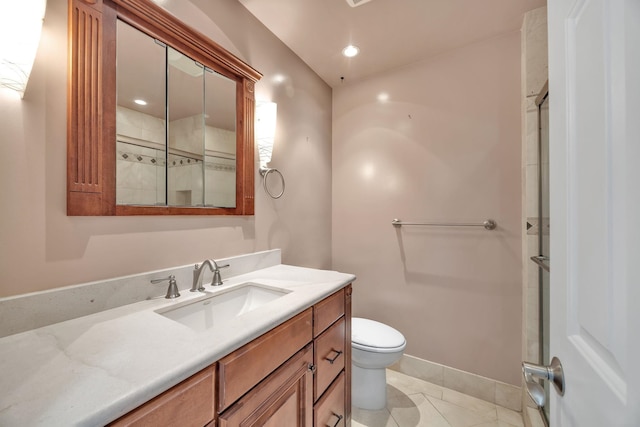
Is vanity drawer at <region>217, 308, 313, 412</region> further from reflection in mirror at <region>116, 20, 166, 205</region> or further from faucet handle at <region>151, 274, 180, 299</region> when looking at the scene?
reflection in mirror at <region>116, 20, 166, 205</region>

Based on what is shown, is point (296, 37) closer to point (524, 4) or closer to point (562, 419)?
point (524, 4)

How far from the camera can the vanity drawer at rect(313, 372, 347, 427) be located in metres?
1.13

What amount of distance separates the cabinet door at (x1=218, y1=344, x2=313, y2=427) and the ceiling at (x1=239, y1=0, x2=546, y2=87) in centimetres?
183

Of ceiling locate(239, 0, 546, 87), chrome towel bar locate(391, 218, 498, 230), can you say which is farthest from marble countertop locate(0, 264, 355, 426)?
ceiling locate(239, 0, 546, 87)

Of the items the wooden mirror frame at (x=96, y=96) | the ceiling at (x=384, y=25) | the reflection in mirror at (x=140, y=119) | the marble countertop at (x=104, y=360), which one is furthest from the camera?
the ceiling at (x=384, y=25)

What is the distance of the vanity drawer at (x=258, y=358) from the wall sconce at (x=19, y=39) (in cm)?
99

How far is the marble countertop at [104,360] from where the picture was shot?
18.6 inches

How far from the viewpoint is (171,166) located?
119 centimetres

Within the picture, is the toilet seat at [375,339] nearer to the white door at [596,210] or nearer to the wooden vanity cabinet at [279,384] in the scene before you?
the wooden vanity cabinet at [279,384]

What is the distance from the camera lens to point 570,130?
485 mm

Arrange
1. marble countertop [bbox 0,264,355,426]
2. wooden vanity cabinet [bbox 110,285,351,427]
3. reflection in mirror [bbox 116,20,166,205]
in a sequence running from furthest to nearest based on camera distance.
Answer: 1. reflection in mirror [bbox 116,20,166,205]
2. wooden vanity cabinet [bbox 110,285,351,427]
3. marble countertop [bbox 0,264,355,426]

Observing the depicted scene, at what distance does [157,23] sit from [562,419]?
1.77 metres

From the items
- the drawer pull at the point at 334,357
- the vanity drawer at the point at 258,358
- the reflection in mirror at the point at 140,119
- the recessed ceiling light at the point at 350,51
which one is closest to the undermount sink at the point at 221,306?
the vanity drawer at the point at 258,358

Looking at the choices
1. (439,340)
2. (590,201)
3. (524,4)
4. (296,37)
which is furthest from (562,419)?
(296,37)
